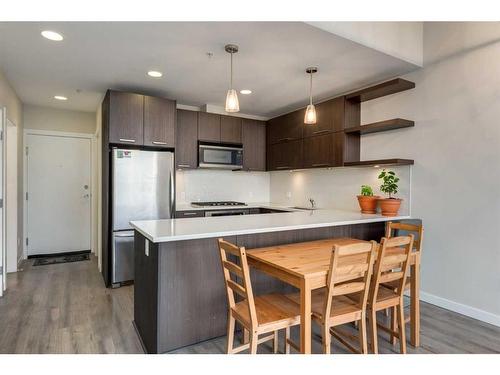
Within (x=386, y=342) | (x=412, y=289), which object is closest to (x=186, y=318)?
(x=386, y=342)

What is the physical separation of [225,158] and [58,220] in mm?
2927

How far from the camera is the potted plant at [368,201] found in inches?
136

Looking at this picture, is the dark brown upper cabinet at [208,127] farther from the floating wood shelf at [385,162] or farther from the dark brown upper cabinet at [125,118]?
the floating wood shelf at [385,162]

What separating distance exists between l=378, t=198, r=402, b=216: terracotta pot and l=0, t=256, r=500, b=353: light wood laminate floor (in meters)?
0.98

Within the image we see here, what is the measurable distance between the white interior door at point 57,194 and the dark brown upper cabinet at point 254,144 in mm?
2627

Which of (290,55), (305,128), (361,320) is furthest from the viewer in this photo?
(305,128)

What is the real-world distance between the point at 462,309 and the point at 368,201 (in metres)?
1.34

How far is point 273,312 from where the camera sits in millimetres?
1802

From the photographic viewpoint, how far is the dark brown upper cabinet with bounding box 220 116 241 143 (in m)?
4.66

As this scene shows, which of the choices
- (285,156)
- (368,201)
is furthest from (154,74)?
(368,201)

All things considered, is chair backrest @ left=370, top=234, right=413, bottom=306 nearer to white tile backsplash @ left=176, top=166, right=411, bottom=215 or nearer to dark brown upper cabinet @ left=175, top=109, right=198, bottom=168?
white tile backsplash @ left=176, top=166, right=411, bottom=215

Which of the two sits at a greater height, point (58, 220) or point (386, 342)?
point (58, 220)
